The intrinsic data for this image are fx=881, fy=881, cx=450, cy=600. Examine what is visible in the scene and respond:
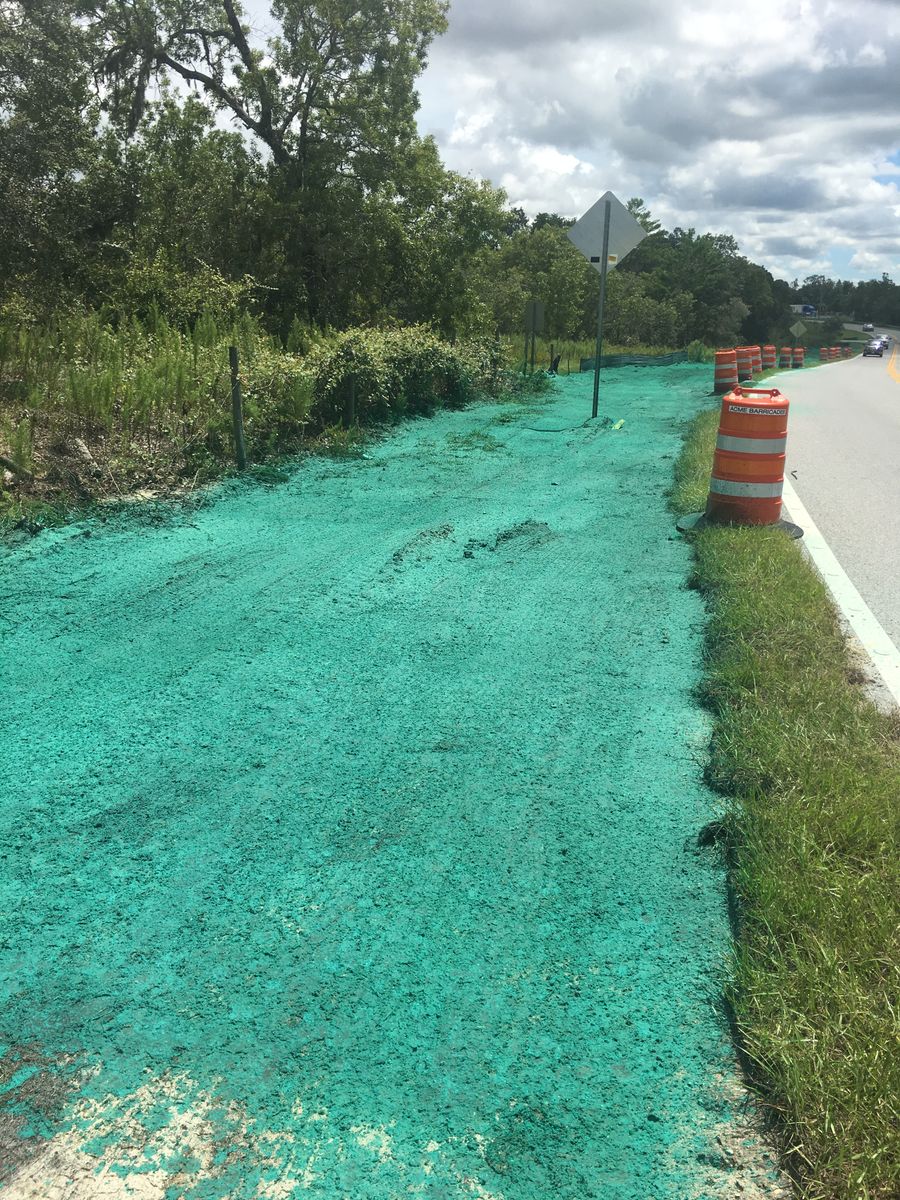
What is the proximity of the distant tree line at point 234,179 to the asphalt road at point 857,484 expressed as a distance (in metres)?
8.06

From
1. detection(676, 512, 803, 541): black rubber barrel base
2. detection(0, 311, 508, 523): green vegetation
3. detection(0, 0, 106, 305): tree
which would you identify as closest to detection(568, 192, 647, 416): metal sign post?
detection(0, 311, 508, 523): green vegetation

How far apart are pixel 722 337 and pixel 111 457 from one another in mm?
84787

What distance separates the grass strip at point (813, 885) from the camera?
213 centimetres

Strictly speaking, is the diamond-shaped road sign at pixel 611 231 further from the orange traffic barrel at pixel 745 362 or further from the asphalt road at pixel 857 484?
the orange traffic barrel at pixel 745 362

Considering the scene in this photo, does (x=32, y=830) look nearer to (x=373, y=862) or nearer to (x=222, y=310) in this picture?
(x=373, y=862)

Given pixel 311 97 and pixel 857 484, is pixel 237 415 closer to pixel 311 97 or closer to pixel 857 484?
pixel 857 484

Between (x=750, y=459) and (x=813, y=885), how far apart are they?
4.96 metres

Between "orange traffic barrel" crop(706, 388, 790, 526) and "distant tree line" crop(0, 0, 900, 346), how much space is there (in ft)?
27.6

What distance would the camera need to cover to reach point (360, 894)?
9.93ft

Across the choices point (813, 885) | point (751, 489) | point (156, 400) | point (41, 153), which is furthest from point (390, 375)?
→ point (813, 885)

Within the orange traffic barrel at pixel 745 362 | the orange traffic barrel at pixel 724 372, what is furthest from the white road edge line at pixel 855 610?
the orange traffic barrel at pixel 745 362

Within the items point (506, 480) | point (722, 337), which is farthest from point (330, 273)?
point (722, 337)

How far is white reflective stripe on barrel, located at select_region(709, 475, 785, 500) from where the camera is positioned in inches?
289

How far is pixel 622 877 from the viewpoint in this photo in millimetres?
3121
